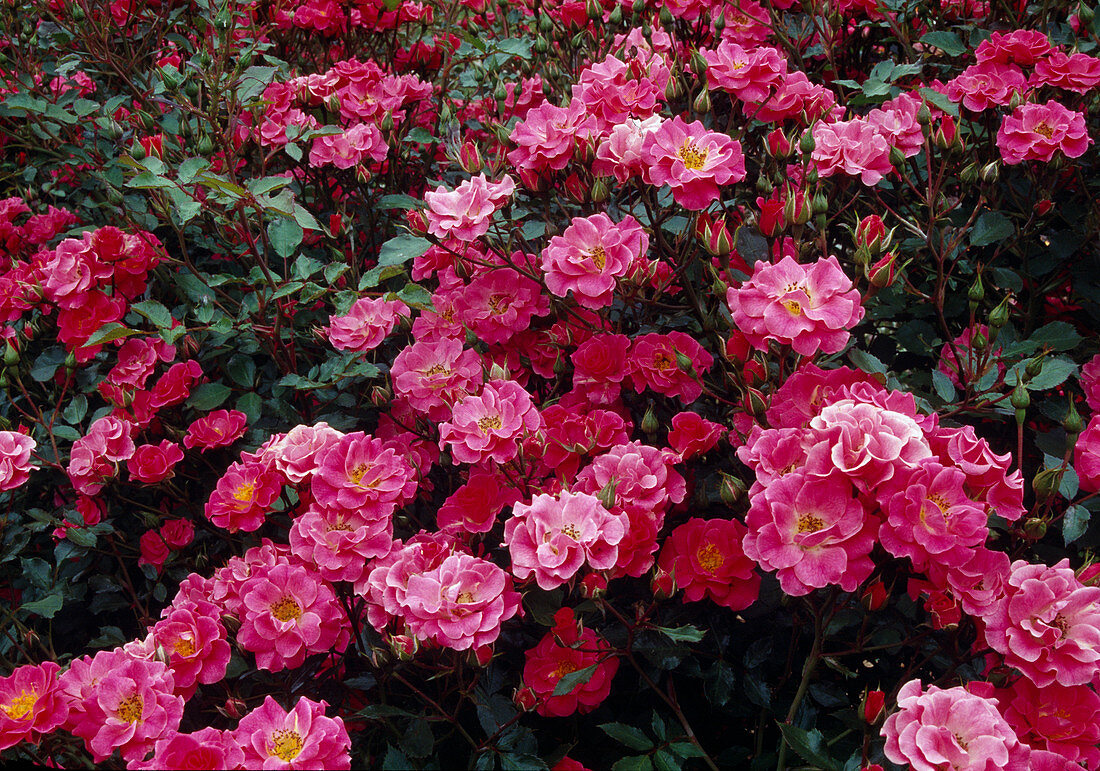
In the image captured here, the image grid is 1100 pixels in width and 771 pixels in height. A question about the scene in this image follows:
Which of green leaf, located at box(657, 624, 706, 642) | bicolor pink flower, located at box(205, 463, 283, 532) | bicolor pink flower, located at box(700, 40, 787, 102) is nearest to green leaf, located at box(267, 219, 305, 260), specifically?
bicolor pink flower, located at box(205, 463, 283, 532)

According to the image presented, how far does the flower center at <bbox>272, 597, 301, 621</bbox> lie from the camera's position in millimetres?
1340

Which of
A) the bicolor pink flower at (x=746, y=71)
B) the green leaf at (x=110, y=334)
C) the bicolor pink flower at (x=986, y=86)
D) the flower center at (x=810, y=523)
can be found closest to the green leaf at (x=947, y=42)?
the bicolor pink flower at (x=986, y=86)

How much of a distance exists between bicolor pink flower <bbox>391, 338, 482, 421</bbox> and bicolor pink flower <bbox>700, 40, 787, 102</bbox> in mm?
803

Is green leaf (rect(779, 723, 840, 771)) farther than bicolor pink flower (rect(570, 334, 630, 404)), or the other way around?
bicolor pink flower (rect(570, 334, 630, 404))

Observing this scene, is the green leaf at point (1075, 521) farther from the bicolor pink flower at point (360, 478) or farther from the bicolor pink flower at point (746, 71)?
the bicolor pink flower at point (360, 478)

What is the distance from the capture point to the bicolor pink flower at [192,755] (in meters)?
1.03

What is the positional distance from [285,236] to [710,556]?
4.20ft

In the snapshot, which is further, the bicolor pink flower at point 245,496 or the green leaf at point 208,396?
the green leaf at point 208,396

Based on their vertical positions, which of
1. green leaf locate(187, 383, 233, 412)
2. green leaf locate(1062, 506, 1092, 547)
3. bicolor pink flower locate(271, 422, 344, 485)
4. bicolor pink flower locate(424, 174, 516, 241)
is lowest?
green leaf locate(187, 383, 233, 412)

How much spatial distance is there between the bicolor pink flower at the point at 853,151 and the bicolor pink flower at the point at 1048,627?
2.70 ft

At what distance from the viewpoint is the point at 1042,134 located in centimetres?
176

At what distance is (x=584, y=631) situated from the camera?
144 cm

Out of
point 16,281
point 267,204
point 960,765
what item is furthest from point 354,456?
point 16,281

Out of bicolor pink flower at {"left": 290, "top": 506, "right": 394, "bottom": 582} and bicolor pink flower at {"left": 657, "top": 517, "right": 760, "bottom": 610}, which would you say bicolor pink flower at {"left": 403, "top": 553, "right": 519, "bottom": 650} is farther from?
bicolor pink flower at {"left": 657, "top": 517, "right": 760, "bottom": 610}
